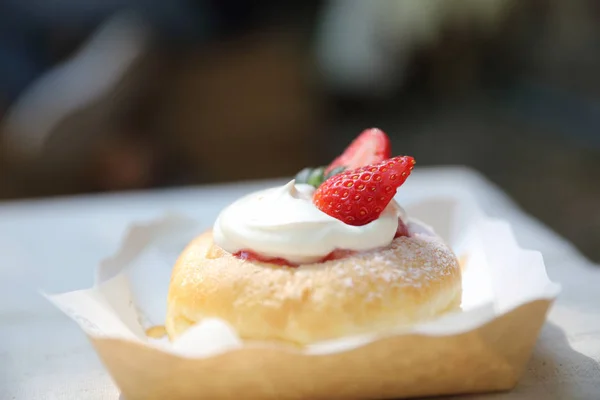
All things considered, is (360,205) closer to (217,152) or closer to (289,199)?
(289,199)

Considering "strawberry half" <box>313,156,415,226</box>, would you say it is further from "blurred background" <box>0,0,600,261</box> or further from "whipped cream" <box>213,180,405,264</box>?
"blurred background" <box>0,0,600,261</box>

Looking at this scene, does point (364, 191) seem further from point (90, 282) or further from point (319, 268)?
point (90, 282)

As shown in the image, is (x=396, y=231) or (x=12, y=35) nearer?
(x=396, y=231)

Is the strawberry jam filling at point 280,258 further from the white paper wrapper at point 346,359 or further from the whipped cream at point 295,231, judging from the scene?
the white paper wrapper at point 346,359

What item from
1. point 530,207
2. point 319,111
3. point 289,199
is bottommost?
point 530,207

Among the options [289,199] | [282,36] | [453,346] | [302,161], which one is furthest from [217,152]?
[453,346]

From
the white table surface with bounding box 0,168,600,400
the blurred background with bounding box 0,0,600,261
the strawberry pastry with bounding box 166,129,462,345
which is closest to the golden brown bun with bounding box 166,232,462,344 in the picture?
the strawberry pastry with bounding box 166,129,462,345
